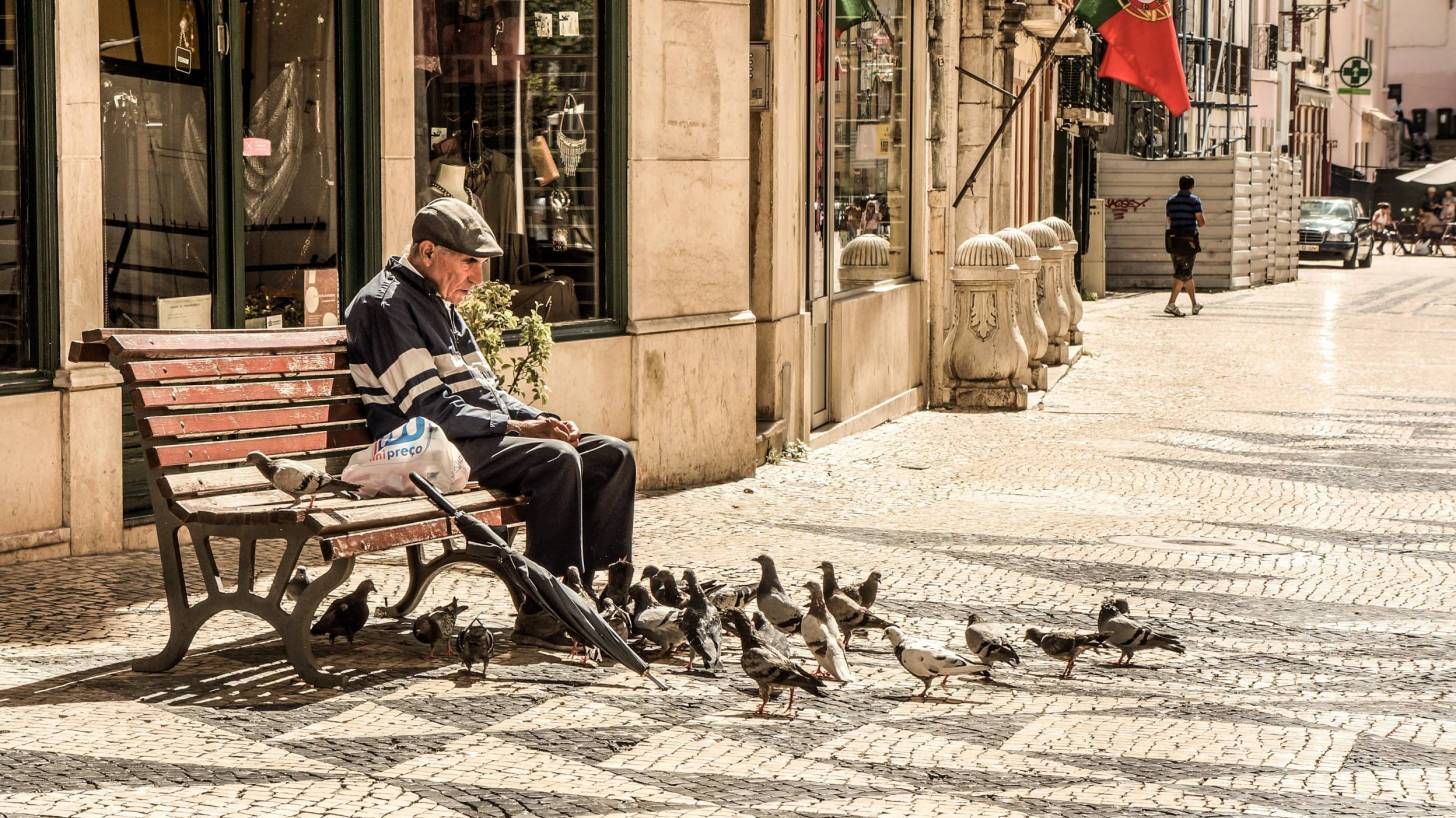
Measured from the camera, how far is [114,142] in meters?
9.16

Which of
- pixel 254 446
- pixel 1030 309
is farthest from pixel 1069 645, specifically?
pixel 1030 309

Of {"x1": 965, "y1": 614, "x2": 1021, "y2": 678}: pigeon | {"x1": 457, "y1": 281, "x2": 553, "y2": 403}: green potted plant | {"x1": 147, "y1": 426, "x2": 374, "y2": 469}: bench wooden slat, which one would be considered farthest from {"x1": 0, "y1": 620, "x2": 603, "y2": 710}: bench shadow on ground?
{"x1": 457, "y1": 281, "x2": 553, "y2": 403}: green potted plant

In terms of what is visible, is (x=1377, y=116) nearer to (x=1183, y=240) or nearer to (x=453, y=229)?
(x=1183, y=240)

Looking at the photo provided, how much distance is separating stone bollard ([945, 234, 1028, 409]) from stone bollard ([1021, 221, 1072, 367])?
10.0 feet

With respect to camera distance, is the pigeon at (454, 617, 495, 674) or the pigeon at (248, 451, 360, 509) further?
the pigeon at (454, 617, 495, 674)

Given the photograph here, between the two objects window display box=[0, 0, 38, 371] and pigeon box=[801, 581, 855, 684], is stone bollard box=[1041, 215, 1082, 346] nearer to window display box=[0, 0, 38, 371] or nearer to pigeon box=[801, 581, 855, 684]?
window display box=[0, 0, 38, 371]

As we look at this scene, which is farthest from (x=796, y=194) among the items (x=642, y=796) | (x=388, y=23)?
(x=642, y=796)

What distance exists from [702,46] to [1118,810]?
7057 millimetres

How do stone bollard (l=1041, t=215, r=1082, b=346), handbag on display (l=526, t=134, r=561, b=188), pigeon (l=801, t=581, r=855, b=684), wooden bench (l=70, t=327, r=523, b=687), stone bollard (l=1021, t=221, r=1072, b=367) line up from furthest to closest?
stone bollard (l=1041, t=215, r=1082, b=346), stone bollard (l=1021, t=221, r=1072, b=367), handbag on display (l=526, t=134, r=561, b=188), pigeon (l=801, t=581, r=855, b=684), wooden bench (l=70, t=327, r=523, b=687)

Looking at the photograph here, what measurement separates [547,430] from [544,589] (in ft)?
2.90

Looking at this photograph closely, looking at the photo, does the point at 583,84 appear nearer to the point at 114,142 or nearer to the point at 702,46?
the point at 702,46

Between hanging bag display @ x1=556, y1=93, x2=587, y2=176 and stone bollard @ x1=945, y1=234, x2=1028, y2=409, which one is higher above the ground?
hanging bag display @ x1=556, y1=93, x2=587, y2=176

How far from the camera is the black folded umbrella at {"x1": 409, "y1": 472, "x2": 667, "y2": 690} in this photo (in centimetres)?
643

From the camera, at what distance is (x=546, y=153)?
37.5ft
